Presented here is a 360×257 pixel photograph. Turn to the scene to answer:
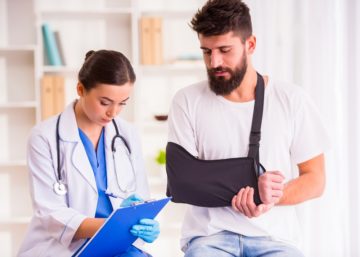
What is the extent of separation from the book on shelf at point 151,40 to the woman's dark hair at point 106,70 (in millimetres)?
1915

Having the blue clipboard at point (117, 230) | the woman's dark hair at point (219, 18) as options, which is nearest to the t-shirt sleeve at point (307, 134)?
the woman's dark hair at point (219, 18)

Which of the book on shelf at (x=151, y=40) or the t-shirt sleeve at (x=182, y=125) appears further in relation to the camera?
the book on shelf at (x=151, y=40)

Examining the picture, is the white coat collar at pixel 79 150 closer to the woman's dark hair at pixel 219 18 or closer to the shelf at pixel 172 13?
the woman's dark hair at pixel 219 18

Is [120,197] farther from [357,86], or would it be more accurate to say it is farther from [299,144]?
[357,86]

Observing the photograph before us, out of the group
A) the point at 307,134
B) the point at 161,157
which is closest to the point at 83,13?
the point at 161,157

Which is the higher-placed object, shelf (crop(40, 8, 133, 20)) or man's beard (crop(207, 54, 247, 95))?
shelf (crop(40, 8, 133, 20))

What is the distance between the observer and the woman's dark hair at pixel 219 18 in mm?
2125

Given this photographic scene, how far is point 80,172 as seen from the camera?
6.88 feet

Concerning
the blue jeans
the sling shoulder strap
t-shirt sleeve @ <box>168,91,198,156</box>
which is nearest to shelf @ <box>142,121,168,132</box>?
t-shirt sleeve @ <box>168,91,198,156</box>

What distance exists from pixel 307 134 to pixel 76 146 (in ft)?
2.79

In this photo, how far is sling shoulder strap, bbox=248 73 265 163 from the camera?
82.4 inches

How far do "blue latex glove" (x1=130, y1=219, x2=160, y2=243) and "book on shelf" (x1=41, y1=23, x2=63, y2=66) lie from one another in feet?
7.47

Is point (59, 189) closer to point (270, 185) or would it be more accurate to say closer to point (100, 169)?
point (100, 169)

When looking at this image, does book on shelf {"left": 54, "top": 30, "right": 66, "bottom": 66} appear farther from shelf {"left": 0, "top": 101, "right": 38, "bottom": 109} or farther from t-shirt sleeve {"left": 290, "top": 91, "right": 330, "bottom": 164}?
t-shirt sleeve {"left": 290, "top": 91, "right": 330, "bottom": 164}
